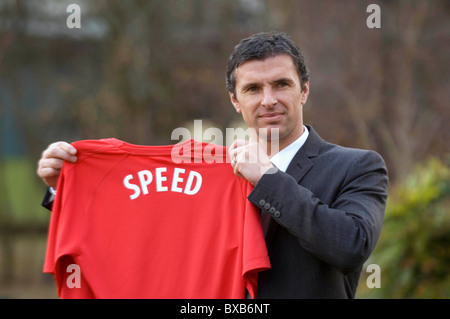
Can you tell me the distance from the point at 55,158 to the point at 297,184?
143 cm

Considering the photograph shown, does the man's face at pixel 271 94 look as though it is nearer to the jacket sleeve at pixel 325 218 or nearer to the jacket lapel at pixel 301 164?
the jacket lapel at pixel 301 164

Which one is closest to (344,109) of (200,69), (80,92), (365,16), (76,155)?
(365,16)

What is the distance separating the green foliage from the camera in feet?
20.1

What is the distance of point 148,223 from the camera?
9.87ft

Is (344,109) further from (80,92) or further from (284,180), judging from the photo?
(284,180)

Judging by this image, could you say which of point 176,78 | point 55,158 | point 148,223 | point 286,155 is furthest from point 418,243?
point 176,78

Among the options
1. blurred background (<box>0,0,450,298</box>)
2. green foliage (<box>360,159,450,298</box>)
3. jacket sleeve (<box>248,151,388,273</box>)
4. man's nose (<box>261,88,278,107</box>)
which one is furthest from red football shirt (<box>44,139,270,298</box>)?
blurred background (<box>0,0,450,298</box>)

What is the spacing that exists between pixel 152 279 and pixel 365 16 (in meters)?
10.5

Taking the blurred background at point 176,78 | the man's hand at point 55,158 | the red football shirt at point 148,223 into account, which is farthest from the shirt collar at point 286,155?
the blurred background at point 176,78

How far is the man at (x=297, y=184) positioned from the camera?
7.86ft

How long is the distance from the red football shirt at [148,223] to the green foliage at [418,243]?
394 cm

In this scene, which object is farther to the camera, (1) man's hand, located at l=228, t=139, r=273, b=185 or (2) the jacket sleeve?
(1) man's hand, located at l=228, t=139, r=273, b=185

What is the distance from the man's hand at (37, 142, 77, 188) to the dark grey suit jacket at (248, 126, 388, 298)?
1137 millimetres

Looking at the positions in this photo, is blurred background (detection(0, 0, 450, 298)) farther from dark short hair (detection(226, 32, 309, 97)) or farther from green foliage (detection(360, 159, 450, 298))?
dark short hair (detection(226, 32, 309, 97))
